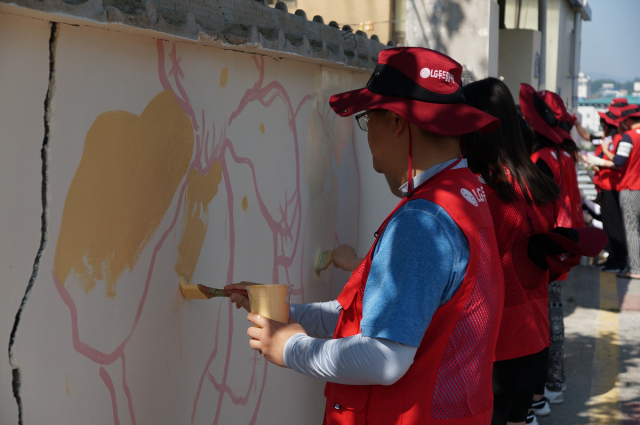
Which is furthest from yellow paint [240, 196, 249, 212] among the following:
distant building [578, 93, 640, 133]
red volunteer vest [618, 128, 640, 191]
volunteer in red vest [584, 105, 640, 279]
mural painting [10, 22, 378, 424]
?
distant building [578, 93, 640, 133]

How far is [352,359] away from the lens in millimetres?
1734

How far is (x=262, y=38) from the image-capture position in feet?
8.09

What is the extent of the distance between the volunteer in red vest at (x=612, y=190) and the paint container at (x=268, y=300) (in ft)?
24.1

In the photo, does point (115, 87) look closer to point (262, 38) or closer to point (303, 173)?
point (262, 38)

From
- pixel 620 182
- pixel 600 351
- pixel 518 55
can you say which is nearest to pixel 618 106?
pixel 620 182

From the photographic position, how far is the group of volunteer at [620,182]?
26.5 ft

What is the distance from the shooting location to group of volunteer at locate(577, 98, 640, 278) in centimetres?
808

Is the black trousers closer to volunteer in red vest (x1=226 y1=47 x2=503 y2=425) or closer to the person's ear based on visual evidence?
volunteer in red vest (x1=226 y1=47 x2=503 y2=425)

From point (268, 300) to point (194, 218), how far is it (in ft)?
1.70

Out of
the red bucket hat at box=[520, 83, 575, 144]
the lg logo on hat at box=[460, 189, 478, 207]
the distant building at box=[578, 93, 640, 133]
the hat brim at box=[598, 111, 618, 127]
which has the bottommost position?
the lg logo on hat at box=[460, 189, 478, 207]

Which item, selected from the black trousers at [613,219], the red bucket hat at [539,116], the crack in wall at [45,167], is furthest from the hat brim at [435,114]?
the black trousers at [613,219]

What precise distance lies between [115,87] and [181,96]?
366mm

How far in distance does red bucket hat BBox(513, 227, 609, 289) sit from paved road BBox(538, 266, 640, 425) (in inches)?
80.7

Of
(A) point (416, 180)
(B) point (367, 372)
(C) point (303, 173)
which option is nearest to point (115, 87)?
(A) point (416, 180)
